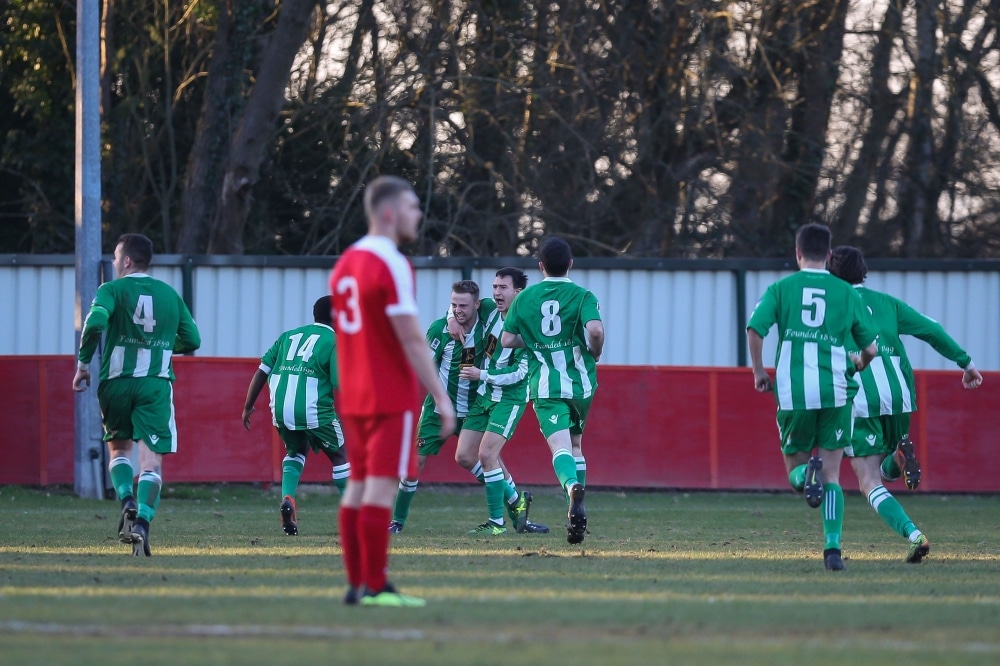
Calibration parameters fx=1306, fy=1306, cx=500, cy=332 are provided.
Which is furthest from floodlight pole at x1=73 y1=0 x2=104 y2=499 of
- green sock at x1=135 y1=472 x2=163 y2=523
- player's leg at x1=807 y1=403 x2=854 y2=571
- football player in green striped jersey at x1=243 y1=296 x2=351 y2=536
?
player's leg at x1=807 y1=403 x2=854 y2=571

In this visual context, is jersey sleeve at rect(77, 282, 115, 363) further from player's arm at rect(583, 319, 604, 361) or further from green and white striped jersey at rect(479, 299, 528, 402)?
player's arm at rect(583, 319, 604, 361)

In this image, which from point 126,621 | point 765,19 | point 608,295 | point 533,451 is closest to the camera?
point 126,621

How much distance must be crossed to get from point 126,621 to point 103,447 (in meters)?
8.16

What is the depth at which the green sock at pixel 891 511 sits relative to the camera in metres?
7.40

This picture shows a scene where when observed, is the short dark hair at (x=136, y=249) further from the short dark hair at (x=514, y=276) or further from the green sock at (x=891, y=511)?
the green sock at (x=891, y=511)

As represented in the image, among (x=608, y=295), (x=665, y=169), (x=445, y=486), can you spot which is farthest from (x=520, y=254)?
(x=445, y=486)

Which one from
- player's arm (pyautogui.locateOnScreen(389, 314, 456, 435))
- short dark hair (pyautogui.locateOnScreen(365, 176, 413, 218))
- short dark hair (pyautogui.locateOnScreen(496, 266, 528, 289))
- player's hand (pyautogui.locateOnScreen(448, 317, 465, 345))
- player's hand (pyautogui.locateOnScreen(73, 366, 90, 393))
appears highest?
short dark hair (pyautogui.locateOnScreen(365, 176, 413, 218))

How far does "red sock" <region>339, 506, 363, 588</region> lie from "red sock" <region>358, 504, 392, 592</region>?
0.21 feet

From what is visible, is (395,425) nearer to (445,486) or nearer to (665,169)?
(445,486)

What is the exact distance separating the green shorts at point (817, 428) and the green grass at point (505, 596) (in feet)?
2.22

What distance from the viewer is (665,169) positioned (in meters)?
18.6

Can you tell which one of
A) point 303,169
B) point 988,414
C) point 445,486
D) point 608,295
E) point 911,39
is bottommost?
point 445,486

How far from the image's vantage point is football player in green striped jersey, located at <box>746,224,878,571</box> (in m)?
7.07

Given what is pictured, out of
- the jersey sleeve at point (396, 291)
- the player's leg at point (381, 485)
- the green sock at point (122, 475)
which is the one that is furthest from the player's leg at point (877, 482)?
the green sock at point (122, 475)
